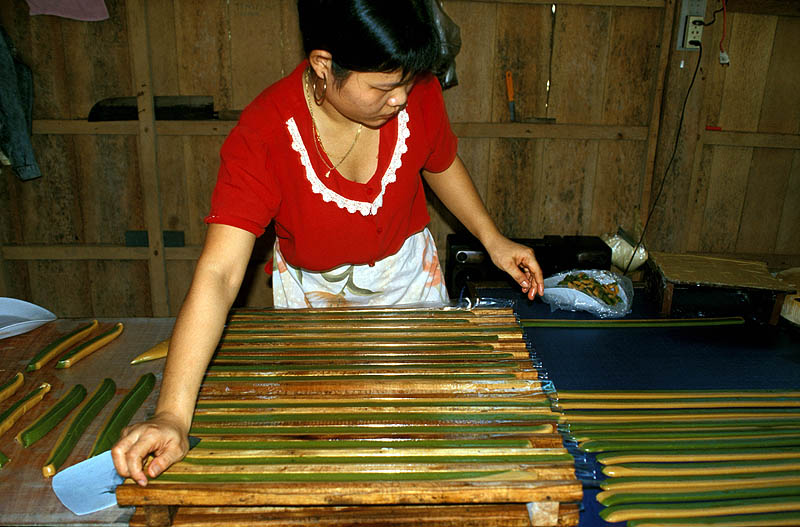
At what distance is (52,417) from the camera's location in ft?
4.31

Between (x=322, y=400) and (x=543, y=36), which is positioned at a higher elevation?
(x=543, y=36)

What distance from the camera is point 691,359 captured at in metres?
1.83

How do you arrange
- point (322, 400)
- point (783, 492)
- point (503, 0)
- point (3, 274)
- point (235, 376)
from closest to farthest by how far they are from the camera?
point (783, 492)
point (322, 400)
point (235, 376)
point (503, 0)
point (3, 274)

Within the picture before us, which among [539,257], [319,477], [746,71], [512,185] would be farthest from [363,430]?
[746,71]

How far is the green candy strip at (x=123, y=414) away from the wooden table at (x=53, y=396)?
0.07 ft

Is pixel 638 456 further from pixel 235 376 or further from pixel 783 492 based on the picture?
pixel 235 376

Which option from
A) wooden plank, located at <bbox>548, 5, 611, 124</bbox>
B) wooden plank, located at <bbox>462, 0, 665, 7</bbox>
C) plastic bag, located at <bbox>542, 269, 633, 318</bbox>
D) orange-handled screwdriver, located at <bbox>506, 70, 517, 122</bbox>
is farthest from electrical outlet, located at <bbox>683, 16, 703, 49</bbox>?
plastic bag, located at <bbox>542, 269, 633, 318</bbox>

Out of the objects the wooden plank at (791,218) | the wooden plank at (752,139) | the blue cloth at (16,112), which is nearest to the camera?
the blue cloth at (16,112)

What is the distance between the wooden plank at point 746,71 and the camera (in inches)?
155

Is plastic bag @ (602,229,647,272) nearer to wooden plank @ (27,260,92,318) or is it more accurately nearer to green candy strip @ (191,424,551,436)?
green candy strip @ (191,424,551,436)

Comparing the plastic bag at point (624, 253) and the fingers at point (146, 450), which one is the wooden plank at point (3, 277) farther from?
the plastic bag at point (624, 253)

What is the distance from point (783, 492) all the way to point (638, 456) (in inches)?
11.7

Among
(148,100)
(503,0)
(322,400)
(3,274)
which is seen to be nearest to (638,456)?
(322,400)

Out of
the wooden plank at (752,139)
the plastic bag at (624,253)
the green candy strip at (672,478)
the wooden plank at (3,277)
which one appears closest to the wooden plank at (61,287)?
the wooden plank at (3,277)
